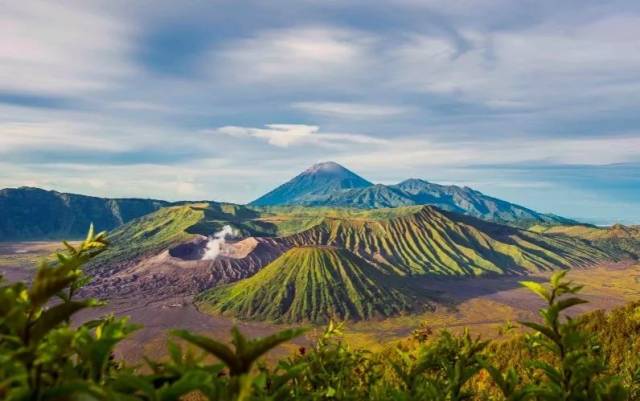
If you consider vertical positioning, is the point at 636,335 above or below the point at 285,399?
below

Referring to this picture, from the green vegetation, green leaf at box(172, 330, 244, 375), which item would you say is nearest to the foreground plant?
the green vegetation

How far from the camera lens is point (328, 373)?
6320 mm

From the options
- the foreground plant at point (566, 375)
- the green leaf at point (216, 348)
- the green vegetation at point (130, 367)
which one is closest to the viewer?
the green vegetation at point (130, 367)

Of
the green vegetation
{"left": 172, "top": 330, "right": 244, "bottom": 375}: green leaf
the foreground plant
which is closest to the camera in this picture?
the green vegetation

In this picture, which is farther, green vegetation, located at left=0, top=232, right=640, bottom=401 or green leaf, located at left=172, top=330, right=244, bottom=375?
green leaf, located at left=172, top=330, right=244, bottom=375

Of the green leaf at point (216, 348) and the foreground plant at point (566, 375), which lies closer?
the green leaf at point (216, 348)

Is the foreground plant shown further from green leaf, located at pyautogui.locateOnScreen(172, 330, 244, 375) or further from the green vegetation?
green leaf, located at pyautogui.locateOnScreen(172, 330, 244, 375)

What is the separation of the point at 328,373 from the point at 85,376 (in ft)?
12.6

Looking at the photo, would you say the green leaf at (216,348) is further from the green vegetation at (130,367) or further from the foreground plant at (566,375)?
the foreground plant at (566,375)

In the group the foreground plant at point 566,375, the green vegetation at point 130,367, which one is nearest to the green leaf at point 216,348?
the green vegetation at point 130,367

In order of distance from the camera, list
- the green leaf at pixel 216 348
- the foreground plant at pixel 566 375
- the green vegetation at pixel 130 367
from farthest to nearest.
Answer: the foreground plant at pixel 566 375 < the green leaf at pixel 216 348 < the green vegetation at pixel 130 367

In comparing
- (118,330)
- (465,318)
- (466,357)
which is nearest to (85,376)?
(118,330)

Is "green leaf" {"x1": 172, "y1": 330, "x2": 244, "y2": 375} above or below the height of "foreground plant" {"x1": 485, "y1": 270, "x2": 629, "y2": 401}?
above

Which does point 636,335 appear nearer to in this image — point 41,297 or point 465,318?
point 41,297
